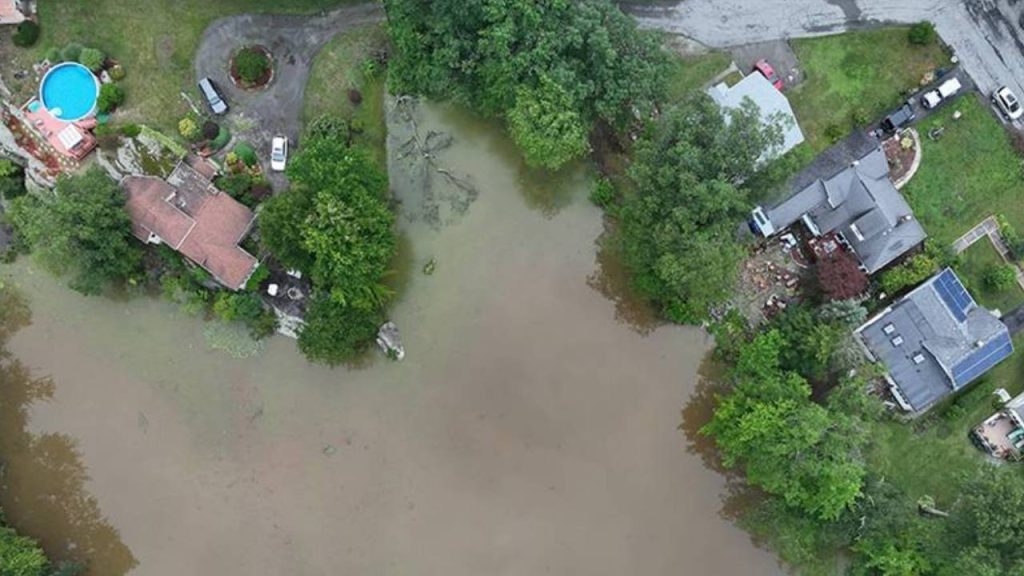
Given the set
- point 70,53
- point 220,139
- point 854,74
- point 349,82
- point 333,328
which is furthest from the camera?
point 854,74

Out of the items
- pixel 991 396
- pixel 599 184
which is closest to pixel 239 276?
pixel 599 184

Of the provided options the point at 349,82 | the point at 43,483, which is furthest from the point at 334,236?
the point at 43,483

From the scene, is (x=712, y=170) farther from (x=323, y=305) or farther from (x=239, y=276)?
(x=239, y=276)

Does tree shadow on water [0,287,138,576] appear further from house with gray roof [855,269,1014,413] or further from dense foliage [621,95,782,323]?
house with gray roof [855,269,1014,413]

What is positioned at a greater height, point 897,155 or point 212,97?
point 212,97

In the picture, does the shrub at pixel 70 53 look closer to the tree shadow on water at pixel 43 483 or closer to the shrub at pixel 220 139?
the shrub at pixel 220 139

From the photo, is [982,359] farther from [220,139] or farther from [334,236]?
[220,139]

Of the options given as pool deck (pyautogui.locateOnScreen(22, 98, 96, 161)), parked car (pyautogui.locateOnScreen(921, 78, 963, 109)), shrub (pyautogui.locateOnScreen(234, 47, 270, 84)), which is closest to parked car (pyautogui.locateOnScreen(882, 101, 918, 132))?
parked car (pyautogui.locateOnScreen(921, 78, 963, 109))
